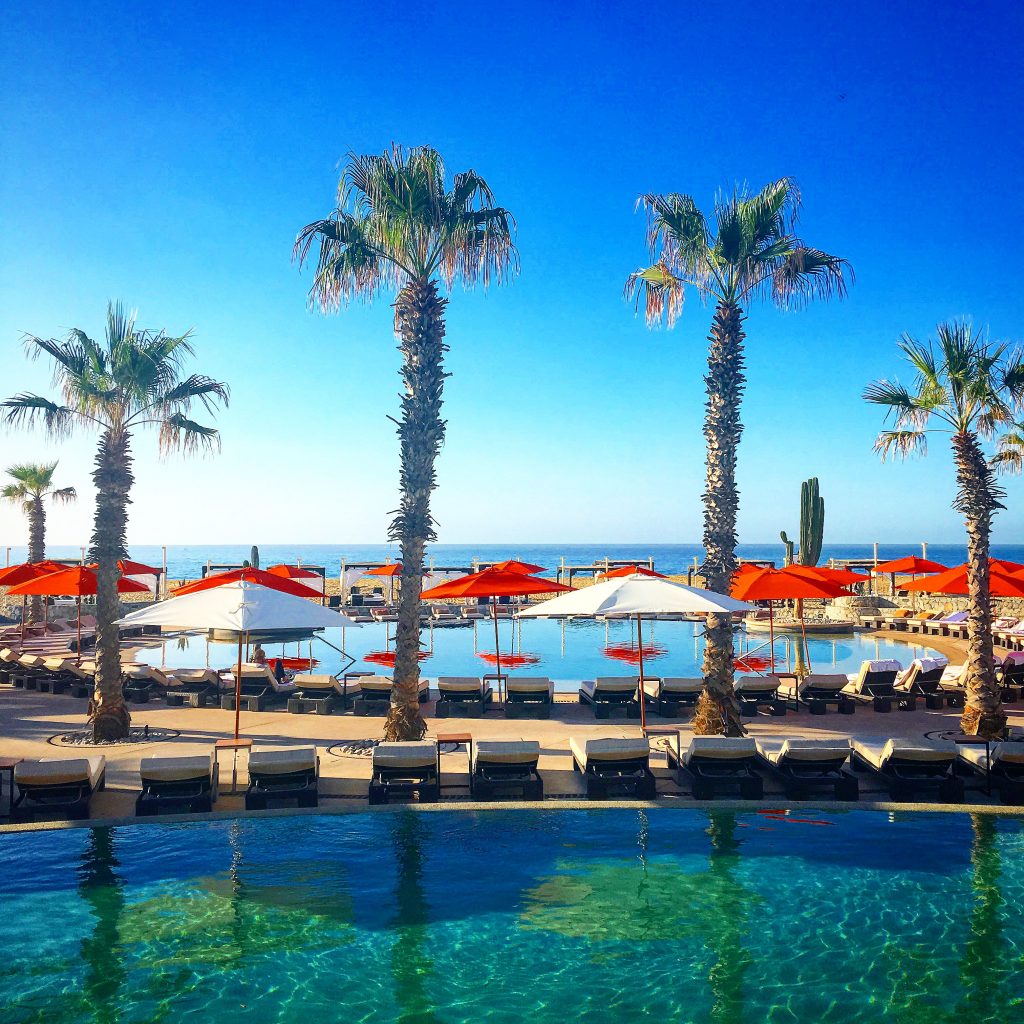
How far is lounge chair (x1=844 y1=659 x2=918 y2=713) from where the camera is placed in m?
15.1

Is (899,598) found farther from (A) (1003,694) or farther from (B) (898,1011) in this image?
(B) (898,1011)

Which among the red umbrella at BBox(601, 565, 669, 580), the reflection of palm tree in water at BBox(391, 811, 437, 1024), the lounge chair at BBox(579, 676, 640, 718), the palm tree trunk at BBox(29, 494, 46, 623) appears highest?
the palm tree trunk at BBox(29, 494, 46, 623)

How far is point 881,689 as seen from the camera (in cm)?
1543

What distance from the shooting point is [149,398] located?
13453mm

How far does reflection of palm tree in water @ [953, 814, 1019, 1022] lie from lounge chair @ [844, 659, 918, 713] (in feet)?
22.2

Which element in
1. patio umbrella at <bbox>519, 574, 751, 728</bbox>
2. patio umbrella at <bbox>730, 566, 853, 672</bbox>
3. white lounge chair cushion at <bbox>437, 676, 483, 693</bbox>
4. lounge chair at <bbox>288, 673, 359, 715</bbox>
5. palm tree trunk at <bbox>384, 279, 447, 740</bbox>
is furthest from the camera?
lounge chair at <bbox>288, 673, 359, 715</bbox>

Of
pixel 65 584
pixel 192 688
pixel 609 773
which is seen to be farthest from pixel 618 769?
pixel 65 584

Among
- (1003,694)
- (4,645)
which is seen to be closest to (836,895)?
(1003,694)

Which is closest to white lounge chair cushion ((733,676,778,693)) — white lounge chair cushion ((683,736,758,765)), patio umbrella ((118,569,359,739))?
white lounge chair cushion ((683,736,758,765))

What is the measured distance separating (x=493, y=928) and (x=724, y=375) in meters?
9.04

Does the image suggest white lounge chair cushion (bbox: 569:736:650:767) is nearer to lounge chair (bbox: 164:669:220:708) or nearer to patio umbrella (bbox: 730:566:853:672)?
patio umbrella (bbox: 730:566:853:672)

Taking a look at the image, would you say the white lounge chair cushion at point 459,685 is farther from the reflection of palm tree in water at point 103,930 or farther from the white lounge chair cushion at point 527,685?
the reflection of palm tree in water at point 103,930

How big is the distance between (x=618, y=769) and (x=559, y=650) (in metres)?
14.2

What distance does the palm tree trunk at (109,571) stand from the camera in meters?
12.7
